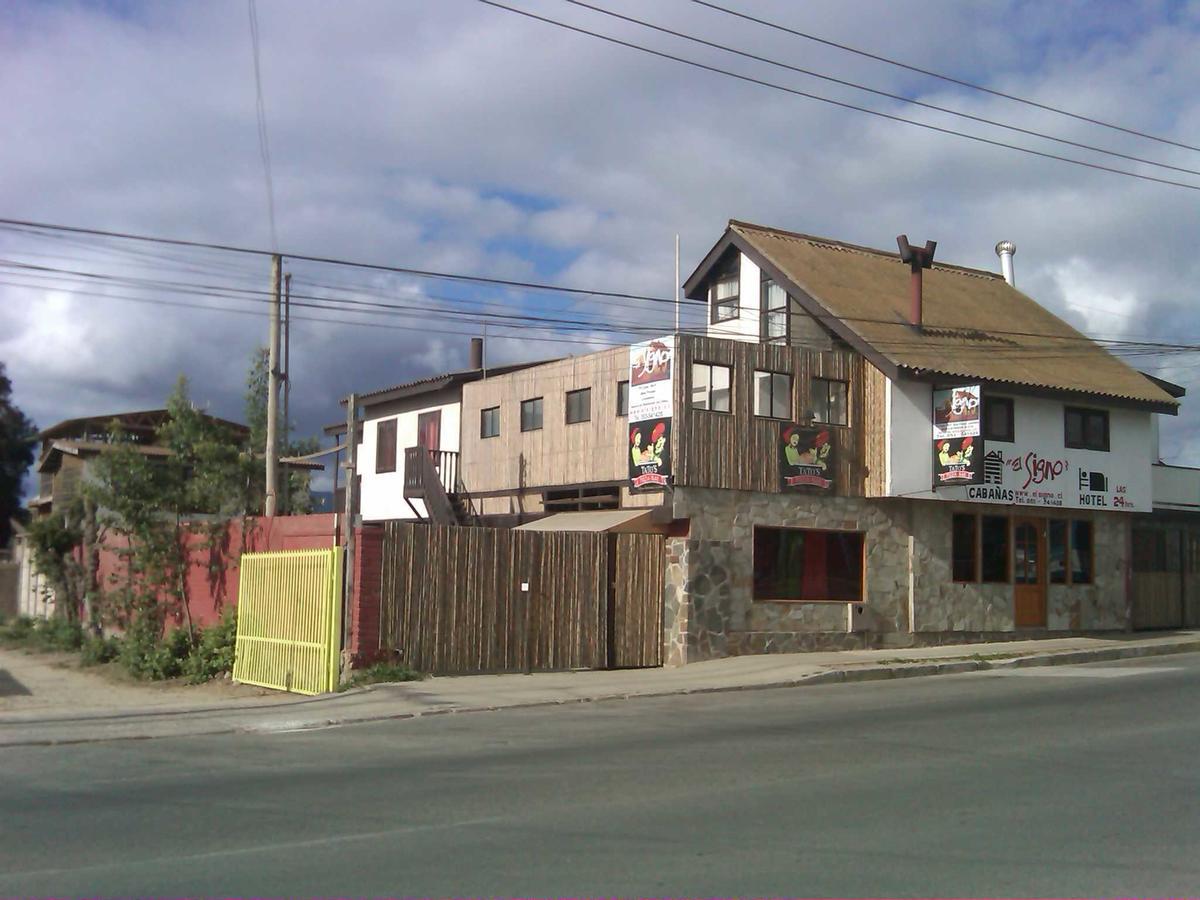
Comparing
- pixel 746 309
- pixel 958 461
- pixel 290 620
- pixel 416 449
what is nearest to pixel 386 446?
pixel 416 449

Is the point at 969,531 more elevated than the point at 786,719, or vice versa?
the point at 969,531

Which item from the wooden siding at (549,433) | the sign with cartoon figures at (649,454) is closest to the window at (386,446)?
the wooden siding at (549,433)

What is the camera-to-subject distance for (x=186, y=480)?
23.7 m

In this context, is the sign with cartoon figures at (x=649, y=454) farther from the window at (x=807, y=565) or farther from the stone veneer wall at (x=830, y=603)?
the window at (x=807, y=565)

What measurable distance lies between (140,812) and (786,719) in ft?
24.9

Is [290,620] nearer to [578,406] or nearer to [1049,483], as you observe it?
[578,406]

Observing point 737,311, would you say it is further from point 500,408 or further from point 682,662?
point 682,662

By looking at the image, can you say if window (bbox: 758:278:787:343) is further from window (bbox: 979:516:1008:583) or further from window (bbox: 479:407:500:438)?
window (bbox: 479:407:500:438)

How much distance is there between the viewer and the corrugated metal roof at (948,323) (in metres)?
24.5

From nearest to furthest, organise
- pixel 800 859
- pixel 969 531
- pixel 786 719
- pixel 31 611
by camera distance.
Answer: pixel 800 859 < pixel 786 719 < pixel 969 531 < pixel 31 611

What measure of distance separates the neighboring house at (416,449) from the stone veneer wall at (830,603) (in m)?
8.53

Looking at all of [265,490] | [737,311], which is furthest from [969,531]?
[265,490]

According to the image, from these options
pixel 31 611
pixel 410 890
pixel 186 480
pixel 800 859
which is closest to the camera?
pixel 410 890

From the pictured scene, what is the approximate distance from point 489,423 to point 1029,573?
41.3 ft
